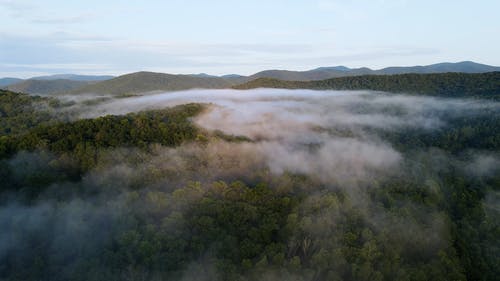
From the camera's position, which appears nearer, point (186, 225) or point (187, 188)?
point (186, 225)

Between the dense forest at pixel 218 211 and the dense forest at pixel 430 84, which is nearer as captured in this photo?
the dense forest at pixel 218 211

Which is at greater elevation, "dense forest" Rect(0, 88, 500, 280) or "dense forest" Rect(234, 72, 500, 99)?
"dense forest" Rect(234, 72, 500, 99)

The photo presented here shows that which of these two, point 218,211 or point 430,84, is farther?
point 430,84

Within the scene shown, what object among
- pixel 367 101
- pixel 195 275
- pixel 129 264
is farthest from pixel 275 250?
pixel 367 101

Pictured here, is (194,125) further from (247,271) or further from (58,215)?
(247,271)

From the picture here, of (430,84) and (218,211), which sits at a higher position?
(430,84)
